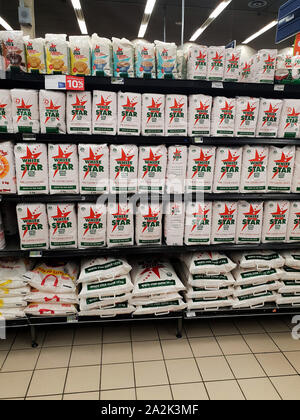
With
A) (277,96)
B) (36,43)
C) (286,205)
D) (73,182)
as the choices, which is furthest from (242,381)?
(36,43)

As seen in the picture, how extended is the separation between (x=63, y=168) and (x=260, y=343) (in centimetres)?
225

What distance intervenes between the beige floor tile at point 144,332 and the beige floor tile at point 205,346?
Answer: 0.34 m

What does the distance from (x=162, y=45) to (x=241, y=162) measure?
1.09m

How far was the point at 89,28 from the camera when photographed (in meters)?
8.17

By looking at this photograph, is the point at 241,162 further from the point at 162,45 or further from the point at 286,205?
the point at 162,45

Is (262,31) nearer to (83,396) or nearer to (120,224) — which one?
(120,224)

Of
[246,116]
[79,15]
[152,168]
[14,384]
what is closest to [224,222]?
[152,168]

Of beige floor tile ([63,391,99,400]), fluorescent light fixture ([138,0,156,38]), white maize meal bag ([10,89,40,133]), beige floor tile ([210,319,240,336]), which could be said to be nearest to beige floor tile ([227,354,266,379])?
beige floor tile ([210,319,240,336])

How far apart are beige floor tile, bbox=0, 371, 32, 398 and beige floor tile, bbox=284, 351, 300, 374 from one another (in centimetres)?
205

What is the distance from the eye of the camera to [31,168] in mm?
2104

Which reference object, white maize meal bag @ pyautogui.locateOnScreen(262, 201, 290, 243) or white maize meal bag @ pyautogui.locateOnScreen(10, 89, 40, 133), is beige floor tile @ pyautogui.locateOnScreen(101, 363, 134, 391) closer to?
white maize meal bag @ pyautogui.locateOnScreen(262, 201, 290, 243)

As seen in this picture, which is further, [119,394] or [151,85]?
[151,85]

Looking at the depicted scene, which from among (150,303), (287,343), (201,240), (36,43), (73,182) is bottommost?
(287,343)

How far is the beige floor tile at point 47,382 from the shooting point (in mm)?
1960
